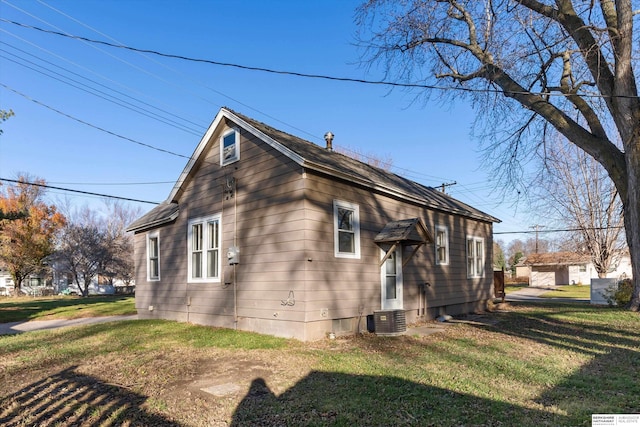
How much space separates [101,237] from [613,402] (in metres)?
42.1

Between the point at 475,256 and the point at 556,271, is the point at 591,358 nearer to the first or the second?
the point at 475,256

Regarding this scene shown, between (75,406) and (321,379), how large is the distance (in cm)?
301

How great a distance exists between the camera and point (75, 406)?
4.78m

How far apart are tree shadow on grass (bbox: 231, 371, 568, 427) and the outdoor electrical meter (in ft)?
15.2

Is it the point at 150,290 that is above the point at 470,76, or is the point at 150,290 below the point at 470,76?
below

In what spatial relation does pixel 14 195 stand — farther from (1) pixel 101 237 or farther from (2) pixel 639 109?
(2) pixel 639 109

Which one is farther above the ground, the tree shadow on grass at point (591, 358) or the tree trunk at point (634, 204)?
the tree trunk at point (634, 204)

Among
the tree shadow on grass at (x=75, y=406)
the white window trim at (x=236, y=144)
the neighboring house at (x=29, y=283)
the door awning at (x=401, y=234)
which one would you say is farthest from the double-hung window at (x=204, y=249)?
the neighboring house at (x=29, y=283)

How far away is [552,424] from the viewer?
3.94 metres

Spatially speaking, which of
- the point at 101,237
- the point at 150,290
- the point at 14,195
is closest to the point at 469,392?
the point at 150,290

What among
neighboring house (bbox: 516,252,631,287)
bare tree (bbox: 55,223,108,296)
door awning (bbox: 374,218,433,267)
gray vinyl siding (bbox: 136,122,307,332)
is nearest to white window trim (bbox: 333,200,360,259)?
door awning (bbox: 374,218,433,267)

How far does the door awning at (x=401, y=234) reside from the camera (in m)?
9.73

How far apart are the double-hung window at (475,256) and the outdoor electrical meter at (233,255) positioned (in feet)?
29.3

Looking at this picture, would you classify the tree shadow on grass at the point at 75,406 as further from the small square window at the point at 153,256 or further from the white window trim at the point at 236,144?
the small square window at the point at 153,256
